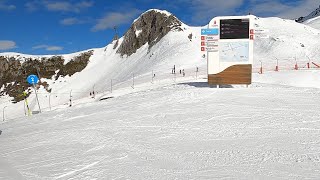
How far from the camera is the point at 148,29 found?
210 ft

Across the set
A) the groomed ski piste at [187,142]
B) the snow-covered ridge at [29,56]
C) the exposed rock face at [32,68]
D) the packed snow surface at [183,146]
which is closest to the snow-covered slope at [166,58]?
the snow-covered ridge at [29,56]

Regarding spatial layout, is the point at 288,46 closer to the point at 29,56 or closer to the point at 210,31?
the point at 210,31

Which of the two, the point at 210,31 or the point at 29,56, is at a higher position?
the point at 29,56

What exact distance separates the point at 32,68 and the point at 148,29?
92.3 ft

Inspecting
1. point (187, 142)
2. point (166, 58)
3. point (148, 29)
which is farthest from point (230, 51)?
point (148, 29)

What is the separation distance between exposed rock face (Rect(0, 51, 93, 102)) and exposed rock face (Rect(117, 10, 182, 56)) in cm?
1002

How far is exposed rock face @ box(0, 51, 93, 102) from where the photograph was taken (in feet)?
209

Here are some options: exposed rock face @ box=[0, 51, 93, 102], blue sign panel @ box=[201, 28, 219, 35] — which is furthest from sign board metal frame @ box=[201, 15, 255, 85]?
exposed rock face @ box=[0, 51, 93, 102]

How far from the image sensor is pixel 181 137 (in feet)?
26.7

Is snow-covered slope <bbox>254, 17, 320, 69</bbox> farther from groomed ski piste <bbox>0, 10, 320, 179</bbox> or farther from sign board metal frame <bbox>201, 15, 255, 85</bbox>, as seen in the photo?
A: groomed ski piste <bbox>0, 10, 320, 179</bbox>

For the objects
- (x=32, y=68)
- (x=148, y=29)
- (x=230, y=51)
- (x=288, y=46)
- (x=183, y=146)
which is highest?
(x=148, y=29)

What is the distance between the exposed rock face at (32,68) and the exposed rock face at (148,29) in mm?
10021

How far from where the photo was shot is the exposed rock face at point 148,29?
59375 millimetres

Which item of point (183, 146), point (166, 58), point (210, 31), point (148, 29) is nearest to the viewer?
point (183, 146)
